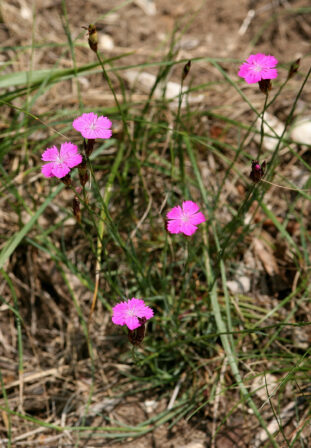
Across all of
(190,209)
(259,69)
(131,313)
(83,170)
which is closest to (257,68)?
(259,69)

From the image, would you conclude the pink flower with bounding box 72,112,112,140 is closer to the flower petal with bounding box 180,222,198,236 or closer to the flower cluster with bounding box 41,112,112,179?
the flower cluster with bounding box 41,112,112,179

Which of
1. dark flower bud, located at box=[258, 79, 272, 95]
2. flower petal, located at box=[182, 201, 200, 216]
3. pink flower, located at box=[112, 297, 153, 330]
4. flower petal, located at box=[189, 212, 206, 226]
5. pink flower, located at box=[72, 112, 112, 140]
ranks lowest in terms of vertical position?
pink flower, located at box=[112, 297, 153, 330]

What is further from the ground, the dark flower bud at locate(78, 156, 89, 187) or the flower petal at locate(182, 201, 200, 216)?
the dark flower bud at locate(78, 156, 89, 187)

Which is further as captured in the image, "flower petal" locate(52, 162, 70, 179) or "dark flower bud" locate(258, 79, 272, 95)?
"dark flower bud" locate(258, 79, 272, 95)

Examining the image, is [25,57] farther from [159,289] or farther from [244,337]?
[244,337]

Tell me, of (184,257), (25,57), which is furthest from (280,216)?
(25,57)

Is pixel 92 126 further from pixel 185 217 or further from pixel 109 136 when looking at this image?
pixel 185 217

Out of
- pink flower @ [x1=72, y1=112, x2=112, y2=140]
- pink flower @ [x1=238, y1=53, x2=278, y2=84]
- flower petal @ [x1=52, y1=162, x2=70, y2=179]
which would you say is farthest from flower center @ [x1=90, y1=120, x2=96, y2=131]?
pink flower @ [x1=238, y1=53, x2=278, y2=84]
